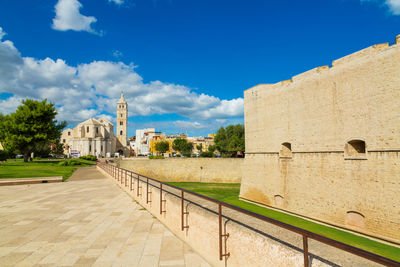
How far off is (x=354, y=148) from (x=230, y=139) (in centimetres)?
3997

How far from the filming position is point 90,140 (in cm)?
6550

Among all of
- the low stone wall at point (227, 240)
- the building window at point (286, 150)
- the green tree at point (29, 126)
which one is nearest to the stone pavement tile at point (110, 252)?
the low stone wall at point (227, 240)

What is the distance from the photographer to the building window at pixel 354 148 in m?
12.7

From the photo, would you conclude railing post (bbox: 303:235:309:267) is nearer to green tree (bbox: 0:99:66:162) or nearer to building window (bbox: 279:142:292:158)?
building window (bbox: 279:142:292:158)

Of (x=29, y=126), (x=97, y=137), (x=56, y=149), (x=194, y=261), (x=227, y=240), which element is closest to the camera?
(x=227, y=240)

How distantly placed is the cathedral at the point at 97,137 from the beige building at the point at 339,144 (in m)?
53.7

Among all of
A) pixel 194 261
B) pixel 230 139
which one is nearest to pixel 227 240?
pixel 194 261

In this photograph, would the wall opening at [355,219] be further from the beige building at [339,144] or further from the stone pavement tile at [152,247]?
the stone pavement tile at [152,247]

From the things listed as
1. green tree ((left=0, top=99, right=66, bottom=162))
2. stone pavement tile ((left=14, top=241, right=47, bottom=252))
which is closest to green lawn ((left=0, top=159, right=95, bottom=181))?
green tree ((left=0, top=99, right=66, bottom=162))

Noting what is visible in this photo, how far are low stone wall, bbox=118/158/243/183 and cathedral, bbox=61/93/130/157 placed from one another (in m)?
33.3

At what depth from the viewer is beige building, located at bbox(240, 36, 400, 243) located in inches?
435

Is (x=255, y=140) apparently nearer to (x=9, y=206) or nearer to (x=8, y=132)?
(x=9, y=206)

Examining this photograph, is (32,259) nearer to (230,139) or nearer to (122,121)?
(230,139)

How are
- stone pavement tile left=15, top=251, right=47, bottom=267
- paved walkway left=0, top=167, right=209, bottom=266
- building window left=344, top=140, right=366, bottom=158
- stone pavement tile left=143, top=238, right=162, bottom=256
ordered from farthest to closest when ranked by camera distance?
building window left=344, top=140, right=366, bottom=158 → stone pavement tile left=143, top=238, right=162, bottom=256 → paved walkway left=0, top=167, right=209, bottom=266 → stone pavement tile left=15, top=251, right=47, bottom=267
